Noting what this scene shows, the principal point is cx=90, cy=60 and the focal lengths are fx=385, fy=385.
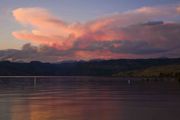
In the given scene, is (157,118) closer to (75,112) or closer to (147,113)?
(147,113)

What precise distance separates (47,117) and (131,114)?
896 centimetres

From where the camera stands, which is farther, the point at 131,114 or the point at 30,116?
the point at 131,114

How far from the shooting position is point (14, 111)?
41625 millimetres

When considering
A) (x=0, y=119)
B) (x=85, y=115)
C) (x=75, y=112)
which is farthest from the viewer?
(x=75, y=112)

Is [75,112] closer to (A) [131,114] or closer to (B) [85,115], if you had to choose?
(B) [85,115]

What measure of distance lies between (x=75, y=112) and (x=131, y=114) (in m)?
6.03

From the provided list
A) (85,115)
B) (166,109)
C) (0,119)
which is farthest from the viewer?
(166,109)

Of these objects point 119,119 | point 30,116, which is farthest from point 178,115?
point 30,116

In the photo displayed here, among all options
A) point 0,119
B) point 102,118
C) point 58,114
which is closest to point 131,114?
point 102,118

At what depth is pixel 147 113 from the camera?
132ft

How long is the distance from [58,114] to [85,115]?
2.75 m

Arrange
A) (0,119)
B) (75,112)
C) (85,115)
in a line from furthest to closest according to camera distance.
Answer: (75,112) < (85,115) < (0,119)

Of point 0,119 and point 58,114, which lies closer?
point 0,119

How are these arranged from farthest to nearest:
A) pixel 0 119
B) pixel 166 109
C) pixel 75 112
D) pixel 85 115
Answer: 1. pixel 166 109
2. pixel 75 112
3. pixel 85 115
4. pixel 0 119
